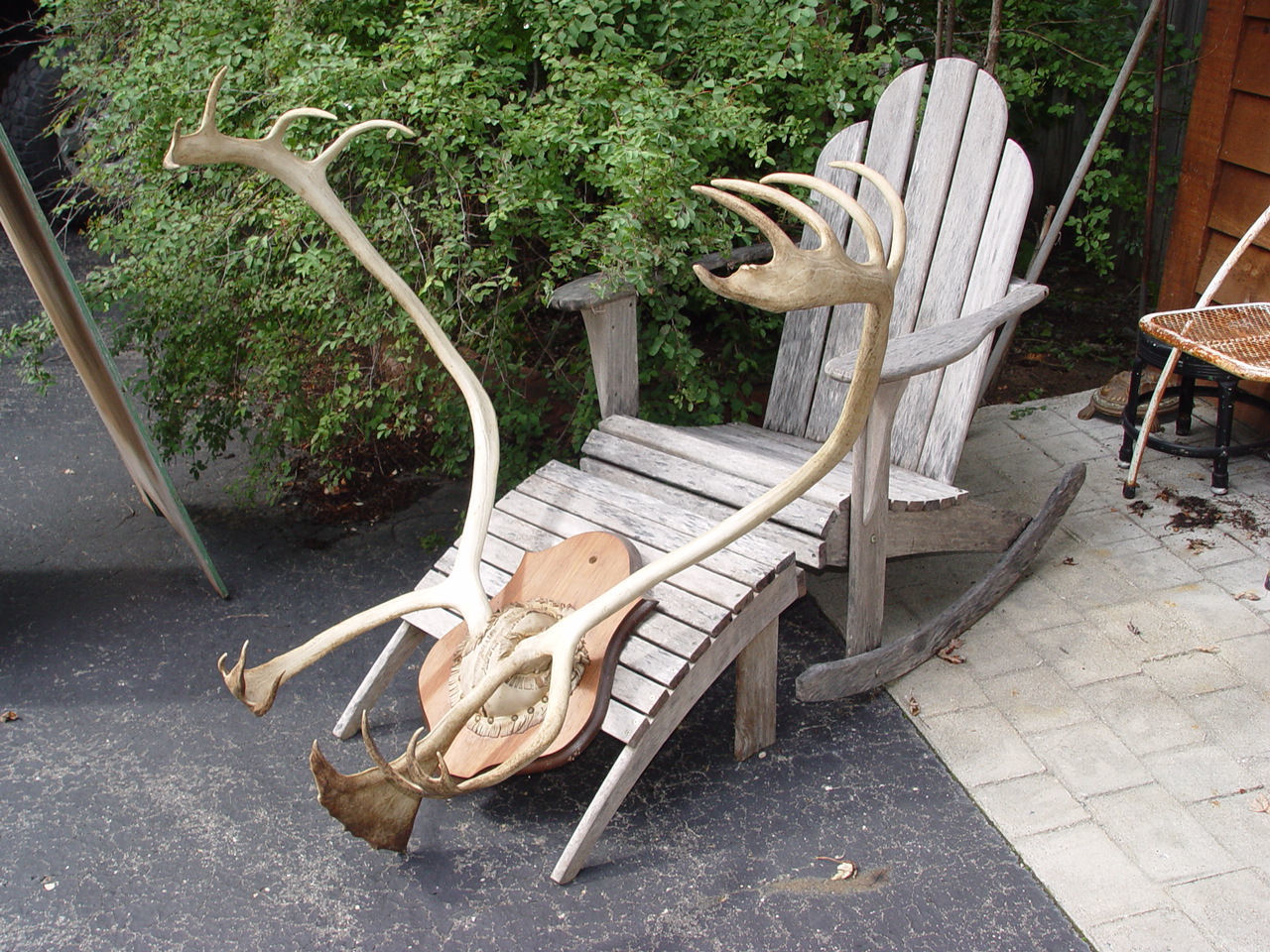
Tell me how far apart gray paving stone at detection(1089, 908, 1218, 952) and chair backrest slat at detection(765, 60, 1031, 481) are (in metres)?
1.19

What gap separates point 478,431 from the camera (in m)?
2.58

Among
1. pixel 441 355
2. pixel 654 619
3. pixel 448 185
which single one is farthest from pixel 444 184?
pixel 654 619

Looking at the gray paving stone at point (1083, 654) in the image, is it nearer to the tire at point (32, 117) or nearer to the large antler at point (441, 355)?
the large antler at point (441, 355)

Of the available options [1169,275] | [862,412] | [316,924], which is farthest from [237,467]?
[1169,275]

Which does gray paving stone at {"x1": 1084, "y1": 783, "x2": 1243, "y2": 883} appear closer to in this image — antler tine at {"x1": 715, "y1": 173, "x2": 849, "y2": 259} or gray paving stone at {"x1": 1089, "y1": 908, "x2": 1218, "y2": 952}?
gray paving stone at {"x1": 1089, "y1": 908, "x2": 1218, "y2": 952}

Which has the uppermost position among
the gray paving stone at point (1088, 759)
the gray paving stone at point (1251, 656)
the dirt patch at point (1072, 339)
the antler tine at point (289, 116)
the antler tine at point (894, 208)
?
the antler tine at point (289, 116)

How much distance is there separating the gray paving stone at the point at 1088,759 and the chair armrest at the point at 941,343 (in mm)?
906

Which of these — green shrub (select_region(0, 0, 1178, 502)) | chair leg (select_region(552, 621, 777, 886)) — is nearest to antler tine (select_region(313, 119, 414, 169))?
green shrub (select_region(0, 0, 1178, 502))

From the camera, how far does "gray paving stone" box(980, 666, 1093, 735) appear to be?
2.62m

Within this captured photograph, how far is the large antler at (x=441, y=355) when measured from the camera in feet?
7.25

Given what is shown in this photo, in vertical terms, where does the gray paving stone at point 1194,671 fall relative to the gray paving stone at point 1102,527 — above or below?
below

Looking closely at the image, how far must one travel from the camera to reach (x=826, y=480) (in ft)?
9.15

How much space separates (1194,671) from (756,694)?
3.66ft

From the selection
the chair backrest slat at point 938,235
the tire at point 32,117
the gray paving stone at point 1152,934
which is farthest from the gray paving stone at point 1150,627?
the tire at point 32,117
